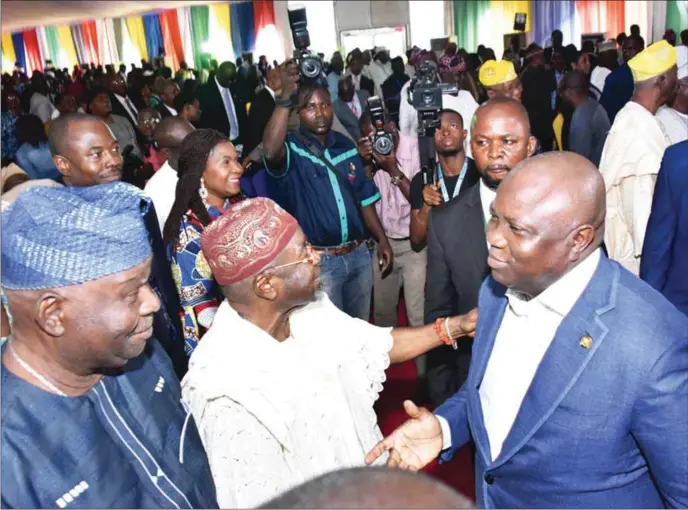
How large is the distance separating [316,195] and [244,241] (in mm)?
1669

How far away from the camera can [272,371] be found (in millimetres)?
1574

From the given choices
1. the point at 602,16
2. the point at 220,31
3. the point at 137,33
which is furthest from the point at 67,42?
the point at 602,16

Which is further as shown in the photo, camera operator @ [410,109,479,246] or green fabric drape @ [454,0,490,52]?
green fabric drape @ [454,0,490,52]

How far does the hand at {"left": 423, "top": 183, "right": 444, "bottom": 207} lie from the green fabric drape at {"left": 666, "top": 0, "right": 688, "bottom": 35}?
12.6 metres

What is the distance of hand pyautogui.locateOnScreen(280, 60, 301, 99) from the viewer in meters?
3.15

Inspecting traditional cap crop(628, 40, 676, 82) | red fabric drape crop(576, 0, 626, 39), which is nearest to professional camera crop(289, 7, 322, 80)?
traditional cap crop(628, 40, 676, 82)

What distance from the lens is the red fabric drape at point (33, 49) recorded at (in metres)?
21.8

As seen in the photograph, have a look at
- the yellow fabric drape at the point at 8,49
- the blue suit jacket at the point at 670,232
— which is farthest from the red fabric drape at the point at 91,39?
the blue suit jacket at the point at 670,232

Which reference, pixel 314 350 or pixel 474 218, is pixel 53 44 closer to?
pixel 474 218

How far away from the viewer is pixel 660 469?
1367mm

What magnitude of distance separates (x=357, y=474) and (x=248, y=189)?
4377mm

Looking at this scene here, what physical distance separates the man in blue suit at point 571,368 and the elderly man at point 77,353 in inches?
24.4

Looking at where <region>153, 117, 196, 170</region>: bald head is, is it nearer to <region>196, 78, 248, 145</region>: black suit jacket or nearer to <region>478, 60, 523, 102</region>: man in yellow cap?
<region>478, 60, 523, 102</region>: man in yellow cap

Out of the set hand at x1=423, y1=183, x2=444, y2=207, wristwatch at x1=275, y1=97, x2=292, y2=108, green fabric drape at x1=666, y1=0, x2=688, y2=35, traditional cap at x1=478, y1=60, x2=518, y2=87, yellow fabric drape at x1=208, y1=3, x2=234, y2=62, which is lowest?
hand at x1=423, y1=183, x2=444, y2=207
